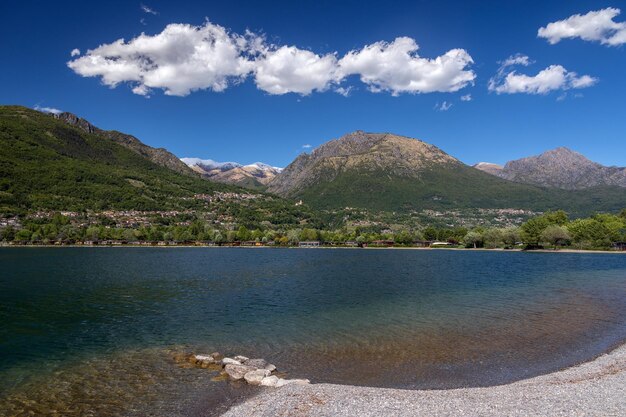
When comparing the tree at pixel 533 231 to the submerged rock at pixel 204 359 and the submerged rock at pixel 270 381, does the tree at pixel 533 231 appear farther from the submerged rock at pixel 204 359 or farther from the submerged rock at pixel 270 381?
the submerged rock at pixel 270 381

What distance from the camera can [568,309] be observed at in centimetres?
4228

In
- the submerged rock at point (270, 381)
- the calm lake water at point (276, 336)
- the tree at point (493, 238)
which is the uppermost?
the tree at point (493, 238)

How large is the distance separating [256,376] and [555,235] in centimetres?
17516

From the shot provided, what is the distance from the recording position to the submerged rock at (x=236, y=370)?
21.7 metres

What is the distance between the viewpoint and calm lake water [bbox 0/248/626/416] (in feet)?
67.6

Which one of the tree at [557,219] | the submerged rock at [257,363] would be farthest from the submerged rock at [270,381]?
the tree at [557,219]

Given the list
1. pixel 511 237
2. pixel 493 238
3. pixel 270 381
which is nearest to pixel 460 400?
pixel 270 381

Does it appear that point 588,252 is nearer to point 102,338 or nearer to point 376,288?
point 376,288

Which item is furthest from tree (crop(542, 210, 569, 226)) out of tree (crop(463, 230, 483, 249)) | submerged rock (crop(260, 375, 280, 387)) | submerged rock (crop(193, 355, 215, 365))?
submerged rock (crop(260, 375, 280, 387))

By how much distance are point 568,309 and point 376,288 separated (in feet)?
82.2

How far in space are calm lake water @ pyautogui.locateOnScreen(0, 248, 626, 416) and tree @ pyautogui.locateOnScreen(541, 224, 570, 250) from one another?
4569 inches

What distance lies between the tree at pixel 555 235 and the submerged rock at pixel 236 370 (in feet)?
570

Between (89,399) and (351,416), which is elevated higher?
(351,416)

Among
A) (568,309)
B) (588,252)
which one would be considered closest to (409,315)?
(568,309)
